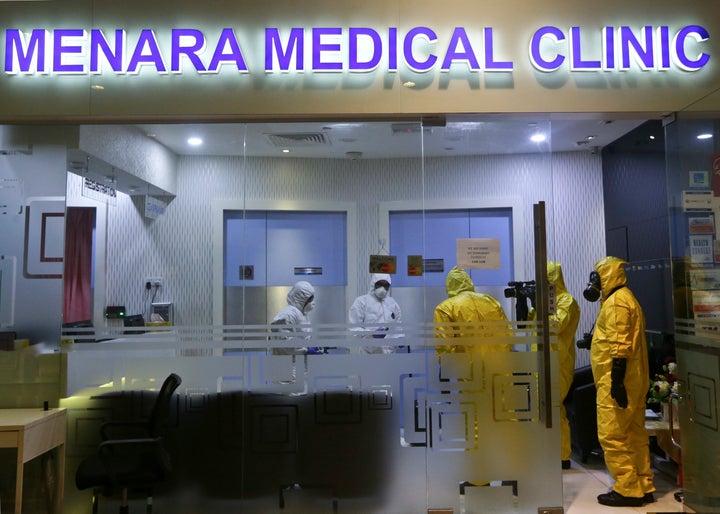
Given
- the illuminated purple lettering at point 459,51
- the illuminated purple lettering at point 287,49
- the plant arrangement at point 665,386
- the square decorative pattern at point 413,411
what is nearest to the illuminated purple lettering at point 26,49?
the illuminated purple lettering at point 287,49

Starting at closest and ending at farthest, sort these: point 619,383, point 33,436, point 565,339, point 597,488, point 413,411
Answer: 1. point 33,436
2. point 413,411
3. point 619,383
4. point 597,488
5. point 565,339

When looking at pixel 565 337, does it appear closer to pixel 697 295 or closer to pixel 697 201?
pixel 697 295

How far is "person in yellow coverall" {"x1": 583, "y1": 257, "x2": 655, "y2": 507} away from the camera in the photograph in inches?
137

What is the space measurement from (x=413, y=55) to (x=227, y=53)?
1159 millimetres

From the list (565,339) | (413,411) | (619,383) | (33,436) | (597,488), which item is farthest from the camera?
(565,339)

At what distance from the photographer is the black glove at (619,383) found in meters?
3.42

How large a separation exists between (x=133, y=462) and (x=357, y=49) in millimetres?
2758

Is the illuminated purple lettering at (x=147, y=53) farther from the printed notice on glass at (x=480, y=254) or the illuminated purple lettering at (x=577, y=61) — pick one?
the illuminated purple lettering at (x=577, y=61)

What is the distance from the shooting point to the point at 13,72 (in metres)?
3.48

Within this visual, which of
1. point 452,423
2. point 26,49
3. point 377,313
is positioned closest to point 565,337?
point 452,423

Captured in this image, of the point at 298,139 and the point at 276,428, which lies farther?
the point at 298,139

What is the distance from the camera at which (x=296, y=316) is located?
3369mm

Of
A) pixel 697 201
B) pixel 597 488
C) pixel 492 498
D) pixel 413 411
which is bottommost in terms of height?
pixel 597 488

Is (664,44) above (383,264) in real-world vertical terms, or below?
above
